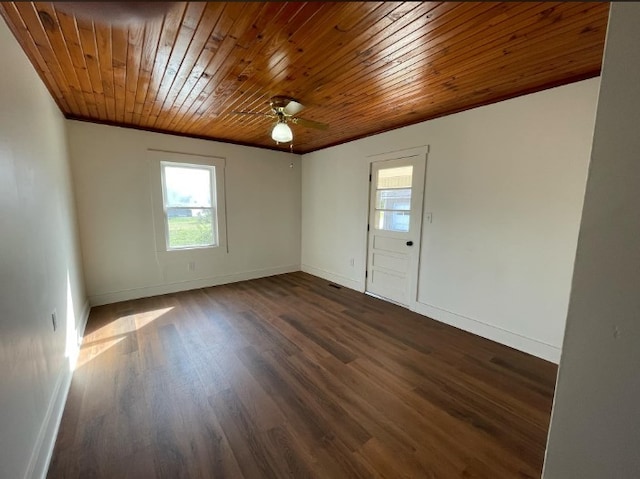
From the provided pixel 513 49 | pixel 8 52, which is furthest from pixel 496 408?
pixel 8 52

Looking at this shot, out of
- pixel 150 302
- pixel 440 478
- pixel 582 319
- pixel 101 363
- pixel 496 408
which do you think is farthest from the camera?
pixel 150 302

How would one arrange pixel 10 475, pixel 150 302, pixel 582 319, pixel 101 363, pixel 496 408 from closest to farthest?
pixel 582 319
pixel 10 475
pixel 496 408
pixel 101 363
pixel 150 302

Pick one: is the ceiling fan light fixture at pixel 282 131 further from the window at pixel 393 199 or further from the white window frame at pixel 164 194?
the white window frame at pixel 164 194

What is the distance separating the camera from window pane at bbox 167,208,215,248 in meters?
4.11

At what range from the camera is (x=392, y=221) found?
378 cm

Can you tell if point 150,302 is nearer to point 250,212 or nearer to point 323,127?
point 250,212

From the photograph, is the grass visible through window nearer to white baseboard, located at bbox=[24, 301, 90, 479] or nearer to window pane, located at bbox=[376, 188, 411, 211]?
white baseboard, located at bbox=[24, 301, 90, 479]

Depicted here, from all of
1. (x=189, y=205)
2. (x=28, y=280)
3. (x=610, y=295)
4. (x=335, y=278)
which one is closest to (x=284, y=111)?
(x=28, y=280)

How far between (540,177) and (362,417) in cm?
255

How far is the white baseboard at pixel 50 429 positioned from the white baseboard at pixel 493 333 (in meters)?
3.43

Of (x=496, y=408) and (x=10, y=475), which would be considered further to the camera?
(x=496, y=408)

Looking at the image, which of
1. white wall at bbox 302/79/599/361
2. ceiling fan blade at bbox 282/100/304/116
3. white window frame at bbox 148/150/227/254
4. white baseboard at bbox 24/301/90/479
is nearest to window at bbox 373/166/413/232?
white wall at bbox 302/79/599/361

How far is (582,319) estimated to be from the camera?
2.55ft

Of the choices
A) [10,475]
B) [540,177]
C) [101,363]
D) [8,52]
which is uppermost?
[8,52]
